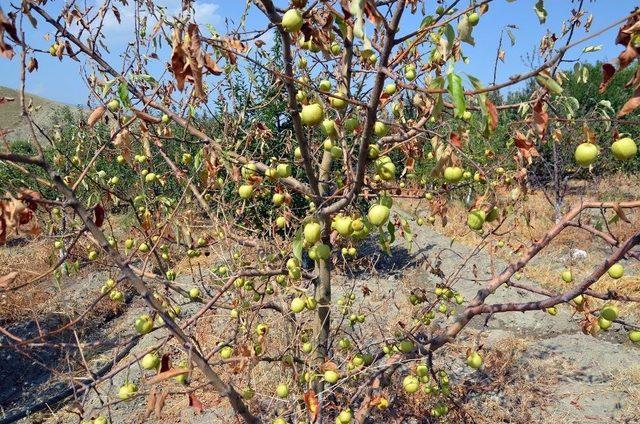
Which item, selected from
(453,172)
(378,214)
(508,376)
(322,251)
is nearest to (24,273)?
(508,376)

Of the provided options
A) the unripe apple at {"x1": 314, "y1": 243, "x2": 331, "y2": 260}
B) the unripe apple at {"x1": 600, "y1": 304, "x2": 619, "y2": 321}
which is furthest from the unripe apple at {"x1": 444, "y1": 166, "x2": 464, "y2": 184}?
the unripe apple at {"x1": 600, "y1": 304, "x2": 619, "y2": 321}

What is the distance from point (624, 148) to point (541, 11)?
22.8 inches

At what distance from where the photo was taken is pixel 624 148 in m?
1.53

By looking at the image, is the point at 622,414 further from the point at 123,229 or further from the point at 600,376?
the point at 123,229

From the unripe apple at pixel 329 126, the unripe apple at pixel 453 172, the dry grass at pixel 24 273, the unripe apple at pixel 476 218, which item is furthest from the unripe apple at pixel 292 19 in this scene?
the dry grass at pixel 24 273

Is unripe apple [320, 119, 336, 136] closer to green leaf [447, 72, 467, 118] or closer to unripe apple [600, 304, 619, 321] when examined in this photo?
green leaf [447, 72, 467, 118]

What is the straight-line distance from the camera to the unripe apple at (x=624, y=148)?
1.50 meters

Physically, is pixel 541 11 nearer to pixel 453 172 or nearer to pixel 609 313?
pixel 453 172

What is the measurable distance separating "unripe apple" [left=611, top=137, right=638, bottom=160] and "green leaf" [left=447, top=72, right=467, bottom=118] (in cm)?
92

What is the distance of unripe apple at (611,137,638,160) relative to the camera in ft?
4.91

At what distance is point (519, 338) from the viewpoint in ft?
16.2

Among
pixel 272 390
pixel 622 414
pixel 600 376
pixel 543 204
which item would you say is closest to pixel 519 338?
pixel 600 376

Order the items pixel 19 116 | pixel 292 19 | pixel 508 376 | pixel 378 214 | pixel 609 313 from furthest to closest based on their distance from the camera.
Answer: pixel 508 376, pixel 609 313, pixel 19 116, pixel 378 214, pixel 292 19

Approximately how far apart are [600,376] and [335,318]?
8.47 feet
